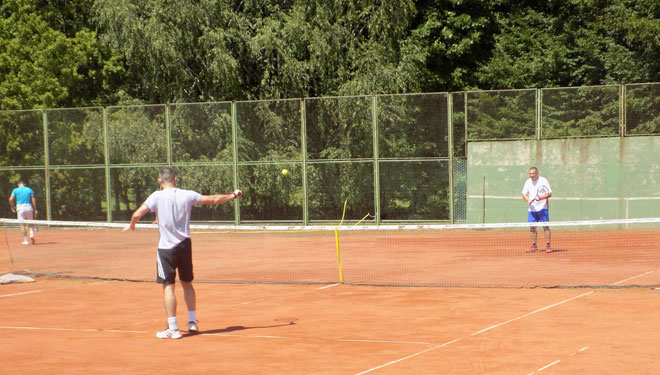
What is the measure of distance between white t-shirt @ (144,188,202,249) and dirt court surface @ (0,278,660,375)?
105 cm

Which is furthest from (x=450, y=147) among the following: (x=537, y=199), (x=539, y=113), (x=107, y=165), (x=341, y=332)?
(x=341, y=332)

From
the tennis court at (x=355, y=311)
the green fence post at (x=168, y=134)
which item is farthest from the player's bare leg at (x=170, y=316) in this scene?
the green fence post at (x=168, y=134)

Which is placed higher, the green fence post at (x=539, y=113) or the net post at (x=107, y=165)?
the green fence post at (x=539, y=113)

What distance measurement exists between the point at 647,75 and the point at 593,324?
2552cm

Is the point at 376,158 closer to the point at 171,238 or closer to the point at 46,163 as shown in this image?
the point at 46,163

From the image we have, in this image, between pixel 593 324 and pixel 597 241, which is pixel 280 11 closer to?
pixel 597 241

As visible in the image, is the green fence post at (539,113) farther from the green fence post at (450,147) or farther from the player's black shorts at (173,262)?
the player's black shorts at (173,262)

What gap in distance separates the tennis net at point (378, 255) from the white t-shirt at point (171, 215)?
3.90m

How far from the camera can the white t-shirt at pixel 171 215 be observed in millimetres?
8953

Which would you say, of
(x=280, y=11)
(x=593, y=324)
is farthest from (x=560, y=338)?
(x=280, y=11)

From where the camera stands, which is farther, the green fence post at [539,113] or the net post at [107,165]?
the net post at [107,165]

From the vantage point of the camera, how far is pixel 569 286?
12.3 metres

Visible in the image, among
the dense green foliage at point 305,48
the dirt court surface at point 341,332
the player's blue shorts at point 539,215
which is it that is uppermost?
the dense green foliage at point 305,48

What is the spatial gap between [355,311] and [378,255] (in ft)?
22.7
